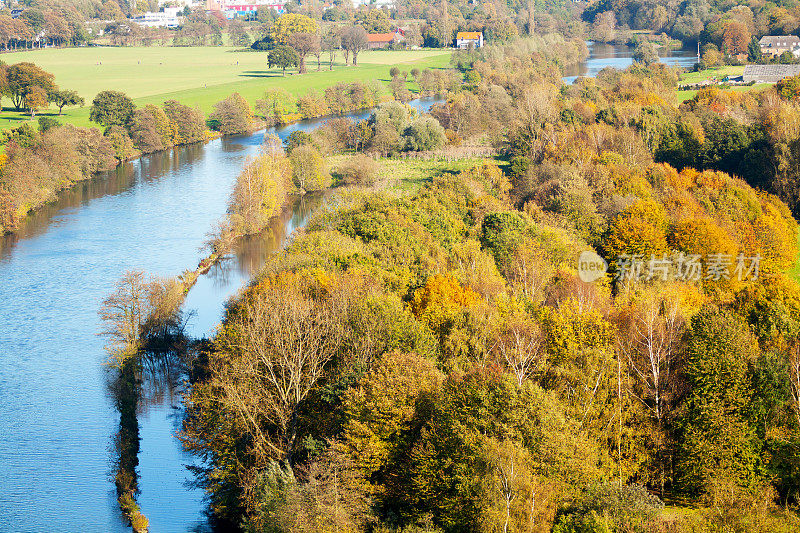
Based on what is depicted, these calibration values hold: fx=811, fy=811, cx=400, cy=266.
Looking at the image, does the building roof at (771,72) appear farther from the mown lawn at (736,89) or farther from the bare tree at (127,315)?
the bare tree at (127,315)

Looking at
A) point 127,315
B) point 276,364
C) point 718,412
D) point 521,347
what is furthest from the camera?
point 127,315

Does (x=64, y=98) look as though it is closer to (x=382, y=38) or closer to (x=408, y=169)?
(x=408, y=169)

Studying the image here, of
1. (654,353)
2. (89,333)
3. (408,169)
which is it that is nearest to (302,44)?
(408,169)

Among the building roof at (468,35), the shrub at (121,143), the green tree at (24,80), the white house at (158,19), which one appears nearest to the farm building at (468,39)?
the building roof at (468,35)

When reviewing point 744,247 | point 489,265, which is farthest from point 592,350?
point 744,247

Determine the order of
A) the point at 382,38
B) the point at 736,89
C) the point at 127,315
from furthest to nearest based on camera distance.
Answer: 1. the point at 382,38
2. the point at 736,89
3. the point at 127,315

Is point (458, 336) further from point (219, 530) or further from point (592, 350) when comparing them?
point (219, 530)
